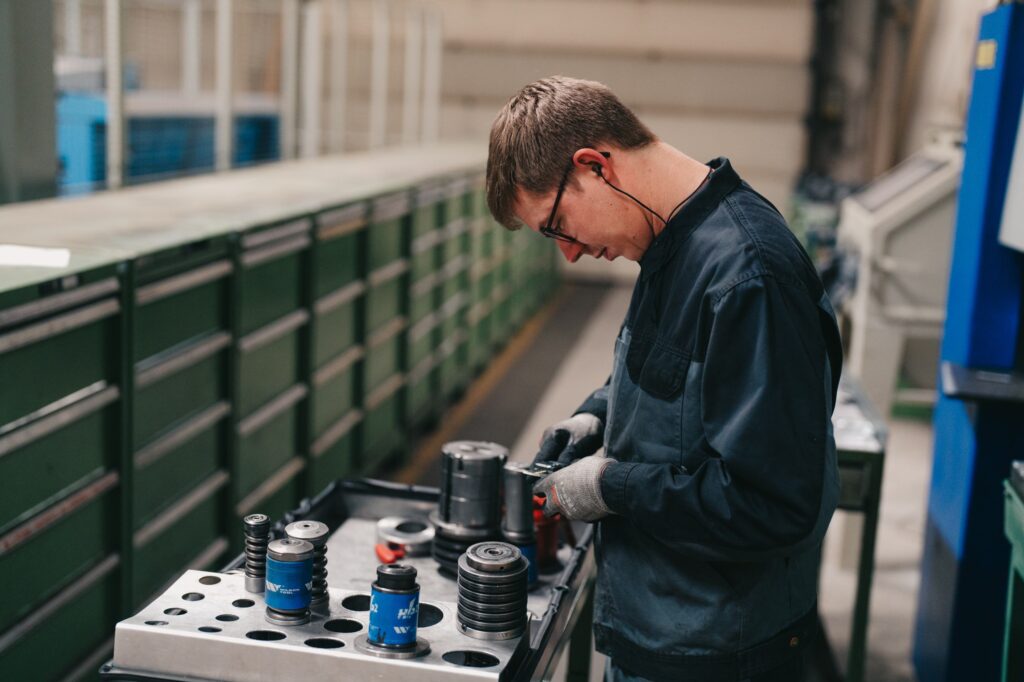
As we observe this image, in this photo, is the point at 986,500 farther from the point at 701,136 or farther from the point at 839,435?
the point at 701,136

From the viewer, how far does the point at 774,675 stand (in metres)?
1.76

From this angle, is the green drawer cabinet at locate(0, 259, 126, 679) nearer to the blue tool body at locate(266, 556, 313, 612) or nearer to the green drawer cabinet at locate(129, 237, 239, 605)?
the green drawer cabinet at locate(129, 237, 239, 605)

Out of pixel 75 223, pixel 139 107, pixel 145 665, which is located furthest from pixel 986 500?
pixel 139 107

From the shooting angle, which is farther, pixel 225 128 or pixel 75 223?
pixel 225 128

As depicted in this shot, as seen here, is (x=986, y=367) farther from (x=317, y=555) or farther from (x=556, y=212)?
(x=317, y=555)

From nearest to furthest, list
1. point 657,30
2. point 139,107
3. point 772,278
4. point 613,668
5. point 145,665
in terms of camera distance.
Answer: point 772,278 < point 145,665 < point 613,668 < point 139,107 < point 657,30

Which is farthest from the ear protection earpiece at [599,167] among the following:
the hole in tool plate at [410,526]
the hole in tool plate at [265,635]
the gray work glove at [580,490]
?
the hole in tool plate at [410,526]

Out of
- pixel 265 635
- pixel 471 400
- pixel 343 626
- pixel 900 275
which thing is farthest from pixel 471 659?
pixel 471 400

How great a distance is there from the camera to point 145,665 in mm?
1660

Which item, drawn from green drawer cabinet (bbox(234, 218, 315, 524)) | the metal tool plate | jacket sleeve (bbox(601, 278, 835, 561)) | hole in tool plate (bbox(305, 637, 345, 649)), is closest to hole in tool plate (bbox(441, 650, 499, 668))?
the metal tool plate

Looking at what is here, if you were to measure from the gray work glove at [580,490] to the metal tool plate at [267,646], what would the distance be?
216 millimetres

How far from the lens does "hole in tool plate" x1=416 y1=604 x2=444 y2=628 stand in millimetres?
1769

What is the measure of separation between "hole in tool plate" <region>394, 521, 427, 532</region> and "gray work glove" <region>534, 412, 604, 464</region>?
0.41 metres

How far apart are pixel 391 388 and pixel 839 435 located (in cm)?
261
